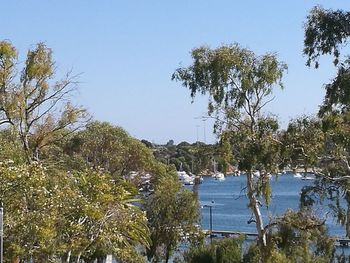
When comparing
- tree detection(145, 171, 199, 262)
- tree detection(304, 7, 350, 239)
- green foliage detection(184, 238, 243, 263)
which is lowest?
green foliage detection(184, 238, 243, 263)

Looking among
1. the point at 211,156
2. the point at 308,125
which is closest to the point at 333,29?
the point at 308,125

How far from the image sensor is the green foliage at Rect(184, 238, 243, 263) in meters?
29.9

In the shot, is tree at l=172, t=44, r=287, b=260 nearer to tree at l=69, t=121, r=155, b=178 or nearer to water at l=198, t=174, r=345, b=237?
water at l=198, t=174, r=345, b=237

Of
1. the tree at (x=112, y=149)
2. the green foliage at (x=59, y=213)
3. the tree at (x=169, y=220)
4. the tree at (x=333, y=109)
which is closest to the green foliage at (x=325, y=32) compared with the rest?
the tree at (x=333, y=109)

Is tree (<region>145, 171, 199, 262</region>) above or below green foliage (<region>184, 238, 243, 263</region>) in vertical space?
above

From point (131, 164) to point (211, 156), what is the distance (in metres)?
18.1

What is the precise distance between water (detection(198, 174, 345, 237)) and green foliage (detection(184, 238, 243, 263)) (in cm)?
428

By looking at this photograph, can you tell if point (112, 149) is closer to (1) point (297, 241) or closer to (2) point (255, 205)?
(2) point (255, 205)

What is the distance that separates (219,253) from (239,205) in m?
66.0

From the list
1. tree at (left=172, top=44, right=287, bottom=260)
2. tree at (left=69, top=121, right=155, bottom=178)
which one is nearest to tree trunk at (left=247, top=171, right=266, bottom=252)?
tree at (left=172, top=44, right=287, bottom=260)

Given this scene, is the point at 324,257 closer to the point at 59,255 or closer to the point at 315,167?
the point at 315,167

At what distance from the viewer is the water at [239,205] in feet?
170

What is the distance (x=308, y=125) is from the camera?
2441 cm

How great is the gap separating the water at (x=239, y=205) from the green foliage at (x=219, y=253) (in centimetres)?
428
